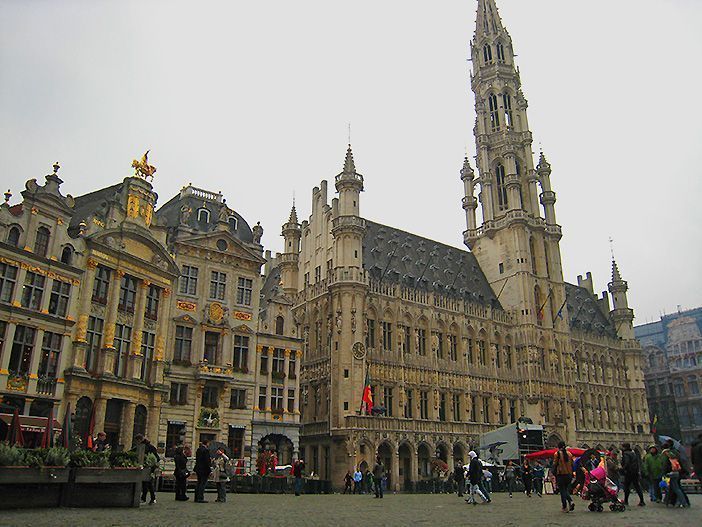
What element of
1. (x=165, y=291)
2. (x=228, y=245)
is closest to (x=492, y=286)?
(x=228, y=245)

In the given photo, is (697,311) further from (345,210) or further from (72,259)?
(72,259)

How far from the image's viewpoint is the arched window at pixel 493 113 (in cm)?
7669

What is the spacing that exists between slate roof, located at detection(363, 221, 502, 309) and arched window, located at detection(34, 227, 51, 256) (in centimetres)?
2920

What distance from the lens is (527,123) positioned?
7625 cm

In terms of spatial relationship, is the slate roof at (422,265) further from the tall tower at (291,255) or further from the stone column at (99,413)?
the stone column at (99,413)

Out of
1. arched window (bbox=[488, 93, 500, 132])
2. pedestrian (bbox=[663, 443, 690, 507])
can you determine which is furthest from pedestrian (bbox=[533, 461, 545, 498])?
arched window (bbox=[488, 93, 500, 132])

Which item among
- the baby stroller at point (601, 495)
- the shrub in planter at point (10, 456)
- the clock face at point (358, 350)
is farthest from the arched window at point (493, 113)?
the shrub in planter at point (10, 456)

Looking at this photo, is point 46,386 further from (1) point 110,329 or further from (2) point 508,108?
(2) point 508,108

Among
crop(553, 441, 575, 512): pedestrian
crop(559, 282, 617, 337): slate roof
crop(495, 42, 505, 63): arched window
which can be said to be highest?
crop(495, 42, 505, 63): arched window

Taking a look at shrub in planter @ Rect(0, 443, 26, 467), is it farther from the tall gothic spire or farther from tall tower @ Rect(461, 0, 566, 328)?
the tall gothic spire

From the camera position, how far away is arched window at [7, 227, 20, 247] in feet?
99.6

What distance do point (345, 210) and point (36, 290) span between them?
28.4 metres

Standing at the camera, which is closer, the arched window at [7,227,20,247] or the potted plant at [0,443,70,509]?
the potted plant at [0,443,70,509]

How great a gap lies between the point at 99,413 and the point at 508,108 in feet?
201
